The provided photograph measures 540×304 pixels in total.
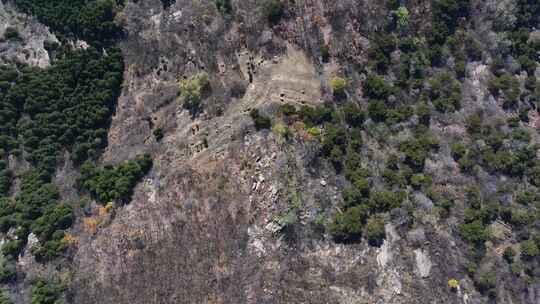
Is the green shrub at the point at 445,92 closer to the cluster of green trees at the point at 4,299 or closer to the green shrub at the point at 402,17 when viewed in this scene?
the green shrub at the point at 402,17

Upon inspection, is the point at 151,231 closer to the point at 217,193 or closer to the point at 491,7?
the point at 217,193

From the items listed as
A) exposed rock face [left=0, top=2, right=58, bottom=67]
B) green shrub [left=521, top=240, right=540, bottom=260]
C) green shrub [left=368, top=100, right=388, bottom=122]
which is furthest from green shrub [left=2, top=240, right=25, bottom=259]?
green shrub [left=521, top=240, right=540, bottom=260]

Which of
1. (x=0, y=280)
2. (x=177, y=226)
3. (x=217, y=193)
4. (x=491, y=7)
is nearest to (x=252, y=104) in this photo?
(x=217, y=193)

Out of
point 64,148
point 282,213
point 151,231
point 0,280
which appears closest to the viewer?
point 282,213

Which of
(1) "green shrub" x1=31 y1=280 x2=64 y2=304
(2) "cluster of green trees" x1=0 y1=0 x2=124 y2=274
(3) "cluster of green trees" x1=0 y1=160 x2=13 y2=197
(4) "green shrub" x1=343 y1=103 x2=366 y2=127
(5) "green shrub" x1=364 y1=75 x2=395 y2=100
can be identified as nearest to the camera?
(1) "green shrub" x1=31 y1=280 x2=64 y2=304

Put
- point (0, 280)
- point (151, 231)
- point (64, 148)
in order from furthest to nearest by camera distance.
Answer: point (64, 148), point (0, 280), point (151, 231)

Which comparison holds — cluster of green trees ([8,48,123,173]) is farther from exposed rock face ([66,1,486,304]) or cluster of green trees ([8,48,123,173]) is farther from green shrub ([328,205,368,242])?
green shrub ([328,205,368,242])

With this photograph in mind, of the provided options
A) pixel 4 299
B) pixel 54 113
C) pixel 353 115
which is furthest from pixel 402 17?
pixel 4 299
